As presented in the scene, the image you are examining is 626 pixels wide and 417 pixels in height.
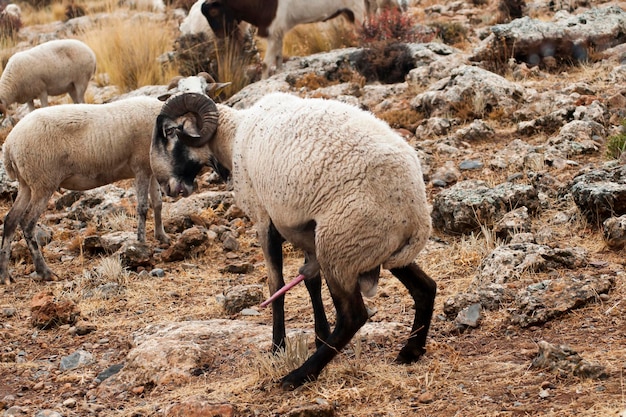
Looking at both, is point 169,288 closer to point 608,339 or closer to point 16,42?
point 608,339

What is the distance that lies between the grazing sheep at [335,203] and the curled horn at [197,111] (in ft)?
1.24

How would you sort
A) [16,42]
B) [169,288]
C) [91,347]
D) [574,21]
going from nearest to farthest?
[91,347], [169,288], [574,21], [16,42]

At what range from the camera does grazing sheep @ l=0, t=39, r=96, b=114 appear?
43.8ft

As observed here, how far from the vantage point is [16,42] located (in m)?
21.1

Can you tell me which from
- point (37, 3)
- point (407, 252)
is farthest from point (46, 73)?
point (37, 3)

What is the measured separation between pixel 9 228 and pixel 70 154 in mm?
1018

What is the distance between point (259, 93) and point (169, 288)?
219 inches

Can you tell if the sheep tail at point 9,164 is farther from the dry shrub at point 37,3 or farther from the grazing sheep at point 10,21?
the dry shrub at point 37,3

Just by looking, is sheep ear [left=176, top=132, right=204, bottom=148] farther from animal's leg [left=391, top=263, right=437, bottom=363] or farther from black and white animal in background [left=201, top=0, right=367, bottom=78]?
black and white animal in background [left=201, top=0, right=367, bottom=78]

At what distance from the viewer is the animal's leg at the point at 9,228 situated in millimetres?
8438

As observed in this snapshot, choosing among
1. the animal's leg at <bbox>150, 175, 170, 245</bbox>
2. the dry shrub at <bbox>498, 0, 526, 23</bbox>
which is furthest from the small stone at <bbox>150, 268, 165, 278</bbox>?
the dry shrub at <bbox>498, 0, 526, 23</bbox>

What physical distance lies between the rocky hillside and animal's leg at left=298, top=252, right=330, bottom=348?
0.19m

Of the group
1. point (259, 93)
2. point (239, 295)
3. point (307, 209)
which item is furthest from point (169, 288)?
point (259, 93)

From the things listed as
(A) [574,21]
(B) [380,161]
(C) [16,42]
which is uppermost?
(B) [380,161]
